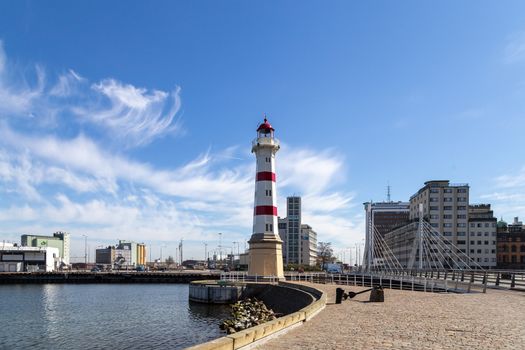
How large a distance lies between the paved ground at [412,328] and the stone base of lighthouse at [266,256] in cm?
3254

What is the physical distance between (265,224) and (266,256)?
12.8 ft

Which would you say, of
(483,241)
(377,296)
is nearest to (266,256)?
(377,296)

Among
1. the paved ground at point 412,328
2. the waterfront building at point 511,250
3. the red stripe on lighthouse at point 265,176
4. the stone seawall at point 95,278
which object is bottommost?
the stone seawall at point 95,278

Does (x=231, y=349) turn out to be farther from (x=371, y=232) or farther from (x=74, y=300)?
(x=371, y=232)

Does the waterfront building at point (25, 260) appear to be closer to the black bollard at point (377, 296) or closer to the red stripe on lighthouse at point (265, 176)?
the red stripe on lighthouse at point (265, 176)

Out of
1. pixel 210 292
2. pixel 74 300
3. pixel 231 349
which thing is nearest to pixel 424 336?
pixel 231 349

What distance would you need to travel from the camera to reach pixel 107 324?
123ft

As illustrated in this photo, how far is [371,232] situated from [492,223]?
66.0 metres

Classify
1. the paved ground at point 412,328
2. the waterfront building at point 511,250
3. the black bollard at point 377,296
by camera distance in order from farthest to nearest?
the waterfront building at point 511,250 < the black bollard at point 377,296 < the paved ground at point 412,328

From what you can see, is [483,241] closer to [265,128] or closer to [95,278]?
[265,128]

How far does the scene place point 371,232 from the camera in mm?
73438

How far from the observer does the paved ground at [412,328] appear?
13641 mm

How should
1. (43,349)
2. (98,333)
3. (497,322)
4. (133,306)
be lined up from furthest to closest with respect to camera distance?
1. (133,306)
2. (98,333)
3. (43,349)
4. (497,322)

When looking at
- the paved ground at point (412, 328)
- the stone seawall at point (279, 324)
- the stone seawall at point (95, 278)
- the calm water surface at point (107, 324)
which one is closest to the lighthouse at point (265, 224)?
the calm water surface at point (107, 324)
